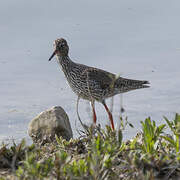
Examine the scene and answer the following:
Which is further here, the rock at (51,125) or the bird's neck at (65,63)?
the bird's neck at (65,63)

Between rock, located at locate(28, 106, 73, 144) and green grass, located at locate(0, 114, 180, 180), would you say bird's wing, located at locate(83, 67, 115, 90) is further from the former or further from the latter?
green grass, located at locate(0, 114, 180, 180)

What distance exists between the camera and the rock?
7.83m

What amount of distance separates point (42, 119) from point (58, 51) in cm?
158

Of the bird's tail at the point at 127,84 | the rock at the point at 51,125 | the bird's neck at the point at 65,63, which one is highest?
the bird's neck at the point at 65,63

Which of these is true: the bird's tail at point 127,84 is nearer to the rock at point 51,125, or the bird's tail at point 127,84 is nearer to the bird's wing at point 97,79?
the bird's wing at point 97,79

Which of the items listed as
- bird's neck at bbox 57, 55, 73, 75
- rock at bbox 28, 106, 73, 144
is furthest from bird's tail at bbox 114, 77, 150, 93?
rock at bbox 28, 106, 73, 144

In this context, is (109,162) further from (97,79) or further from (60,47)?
(60,47)

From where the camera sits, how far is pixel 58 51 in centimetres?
893

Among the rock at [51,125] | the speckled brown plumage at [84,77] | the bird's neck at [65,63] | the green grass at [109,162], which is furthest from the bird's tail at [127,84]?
the green grass at [109,162]

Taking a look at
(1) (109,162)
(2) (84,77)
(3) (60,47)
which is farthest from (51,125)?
(1) (109,162)

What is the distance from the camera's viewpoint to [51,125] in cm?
785

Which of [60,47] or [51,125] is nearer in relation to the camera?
[51,125]

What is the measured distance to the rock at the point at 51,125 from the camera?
7.83m

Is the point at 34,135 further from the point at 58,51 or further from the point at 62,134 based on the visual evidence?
the point at 58,51
